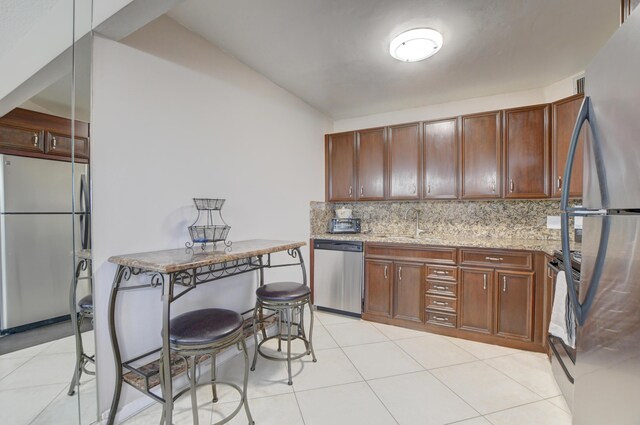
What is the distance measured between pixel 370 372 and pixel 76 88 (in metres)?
2.66

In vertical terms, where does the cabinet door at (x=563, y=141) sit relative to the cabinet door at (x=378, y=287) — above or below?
above

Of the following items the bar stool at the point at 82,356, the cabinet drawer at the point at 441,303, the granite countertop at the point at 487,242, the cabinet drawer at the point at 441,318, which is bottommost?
the cabinet drawer at the point at 441,318

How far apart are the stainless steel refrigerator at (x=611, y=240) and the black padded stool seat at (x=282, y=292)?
1.53m

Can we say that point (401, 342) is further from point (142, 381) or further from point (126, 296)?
point (126, 296)

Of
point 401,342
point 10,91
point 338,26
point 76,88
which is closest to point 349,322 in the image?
point 401,342

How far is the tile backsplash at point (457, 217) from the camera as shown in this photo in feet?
9.91

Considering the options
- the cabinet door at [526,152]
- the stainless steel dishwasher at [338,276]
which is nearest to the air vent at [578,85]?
the cabinet door at [526,152]

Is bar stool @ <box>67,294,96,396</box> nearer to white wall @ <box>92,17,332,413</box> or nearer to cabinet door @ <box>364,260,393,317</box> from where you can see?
white wall @ <box>92,17,332,413</box>

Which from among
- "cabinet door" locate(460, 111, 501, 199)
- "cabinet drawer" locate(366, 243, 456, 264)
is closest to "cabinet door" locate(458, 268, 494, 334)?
"cabinet drawer" locate(366, 243, 456, 264)

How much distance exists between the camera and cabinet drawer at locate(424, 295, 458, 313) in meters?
2.77

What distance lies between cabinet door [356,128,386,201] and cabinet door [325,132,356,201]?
0.09m

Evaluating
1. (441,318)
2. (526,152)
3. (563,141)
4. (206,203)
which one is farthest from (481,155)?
(206,203)

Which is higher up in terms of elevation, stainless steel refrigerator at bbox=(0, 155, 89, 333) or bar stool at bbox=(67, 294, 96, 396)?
stainless steel refrigerator at bbox=(0, 155, 89, 333)

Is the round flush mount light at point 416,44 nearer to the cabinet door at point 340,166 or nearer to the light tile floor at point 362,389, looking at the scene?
the cabinet door at point 340,166
